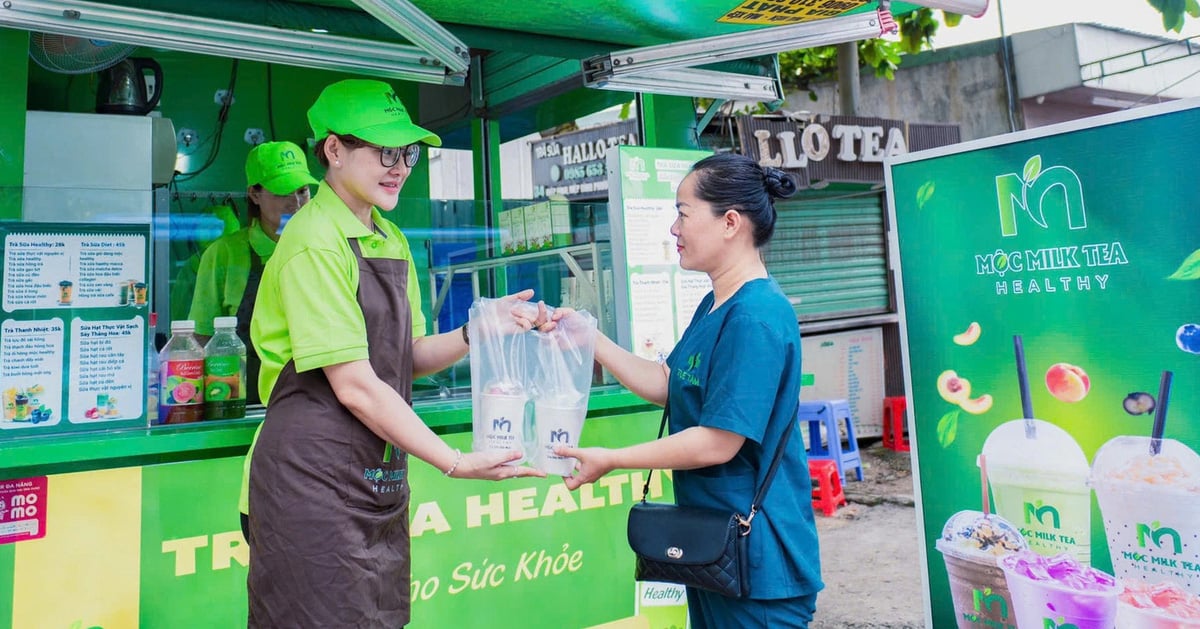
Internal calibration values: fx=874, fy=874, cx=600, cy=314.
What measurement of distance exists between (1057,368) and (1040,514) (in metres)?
0.45

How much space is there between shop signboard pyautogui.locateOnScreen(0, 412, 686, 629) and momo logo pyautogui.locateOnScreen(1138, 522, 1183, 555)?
156 cm

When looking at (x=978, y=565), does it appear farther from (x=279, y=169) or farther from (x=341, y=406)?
(x=279, y=169)

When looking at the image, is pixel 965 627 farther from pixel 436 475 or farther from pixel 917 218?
pixel 436 475

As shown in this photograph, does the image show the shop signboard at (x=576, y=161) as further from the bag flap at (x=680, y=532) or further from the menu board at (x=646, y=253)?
the bag flap at (x=680, y=532)

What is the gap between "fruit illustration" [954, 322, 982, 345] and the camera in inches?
114

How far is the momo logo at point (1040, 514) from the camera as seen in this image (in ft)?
8.72

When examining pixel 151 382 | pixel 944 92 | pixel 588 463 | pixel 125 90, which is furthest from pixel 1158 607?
pixel 944 92

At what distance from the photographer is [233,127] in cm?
569

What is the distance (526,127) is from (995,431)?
4191 mm

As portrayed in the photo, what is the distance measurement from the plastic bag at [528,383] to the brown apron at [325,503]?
0.79ft

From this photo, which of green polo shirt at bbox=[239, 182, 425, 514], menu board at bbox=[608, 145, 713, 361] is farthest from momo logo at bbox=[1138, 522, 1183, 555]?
green polo shirt at bbox=[239, 182, 425, 514]

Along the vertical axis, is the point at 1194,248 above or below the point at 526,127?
below

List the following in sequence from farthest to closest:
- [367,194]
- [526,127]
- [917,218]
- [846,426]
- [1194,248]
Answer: [846,426]
[526,127]
[917,218]
[1194,248]
[367,194]

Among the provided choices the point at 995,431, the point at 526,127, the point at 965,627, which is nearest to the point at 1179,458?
the point at 995,431
